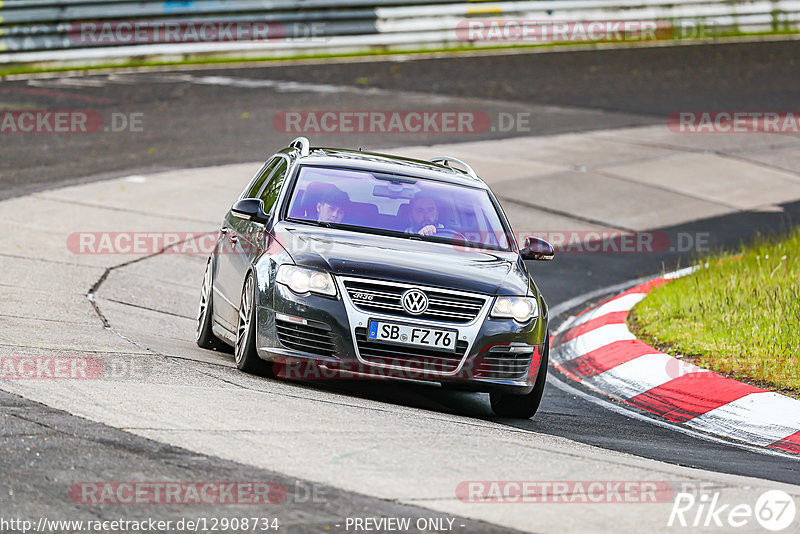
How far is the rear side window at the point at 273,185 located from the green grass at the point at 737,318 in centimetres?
338

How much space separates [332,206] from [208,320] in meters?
1.44

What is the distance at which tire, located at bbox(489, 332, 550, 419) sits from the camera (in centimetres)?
837

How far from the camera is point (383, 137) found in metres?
19.3

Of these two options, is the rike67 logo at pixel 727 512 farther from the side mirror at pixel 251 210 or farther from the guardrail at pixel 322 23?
the guardrail at pixel 322 23

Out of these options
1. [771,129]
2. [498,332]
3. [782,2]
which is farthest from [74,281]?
[782,2]

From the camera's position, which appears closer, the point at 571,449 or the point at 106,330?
the point at 571,449

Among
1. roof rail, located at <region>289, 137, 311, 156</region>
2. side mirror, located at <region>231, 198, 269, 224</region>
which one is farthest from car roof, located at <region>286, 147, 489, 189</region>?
side mirror, located at <region>231, 198, 269, 224</region>

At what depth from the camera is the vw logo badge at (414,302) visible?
777 centimetres

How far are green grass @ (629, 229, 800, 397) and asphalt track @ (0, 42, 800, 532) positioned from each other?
1193 mm

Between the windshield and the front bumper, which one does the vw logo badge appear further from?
the windshield

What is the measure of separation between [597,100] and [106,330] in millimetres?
15949

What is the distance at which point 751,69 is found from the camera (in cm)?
2764

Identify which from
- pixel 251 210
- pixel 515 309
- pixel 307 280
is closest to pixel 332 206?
pixel 251 210

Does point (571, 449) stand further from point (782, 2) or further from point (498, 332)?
point (782, 2)
